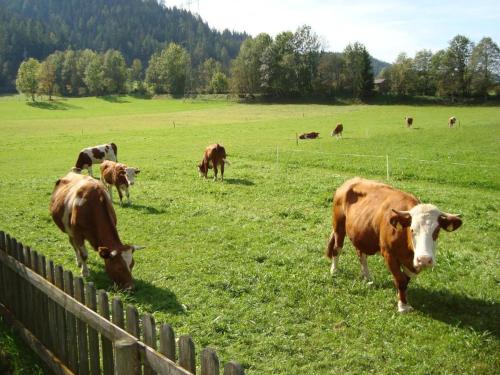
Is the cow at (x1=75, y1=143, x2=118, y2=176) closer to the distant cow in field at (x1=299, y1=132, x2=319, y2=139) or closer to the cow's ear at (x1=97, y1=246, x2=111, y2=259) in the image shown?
the cow's ear at (x1=97, y1=246, x2=111, y2=259)

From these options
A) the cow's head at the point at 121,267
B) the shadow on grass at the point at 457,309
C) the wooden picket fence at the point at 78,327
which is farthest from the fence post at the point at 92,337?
the shadow on grass at the point at 457,309

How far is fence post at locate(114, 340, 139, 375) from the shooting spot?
4051 mm

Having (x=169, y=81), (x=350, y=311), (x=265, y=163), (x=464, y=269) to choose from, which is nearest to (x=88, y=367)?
(x=350, y=311)

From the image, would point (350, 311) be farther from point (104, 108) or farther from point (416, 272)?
point (104, 108)

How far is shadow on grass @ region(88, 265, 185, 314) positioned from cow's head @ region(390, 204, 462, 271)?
4061 mm

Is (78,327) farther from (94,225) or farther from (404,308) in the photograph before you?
(404,308)

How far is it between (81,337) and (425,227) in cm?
507

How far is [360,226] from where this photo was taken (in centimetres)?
845

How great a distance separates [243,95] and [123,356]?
11158cm

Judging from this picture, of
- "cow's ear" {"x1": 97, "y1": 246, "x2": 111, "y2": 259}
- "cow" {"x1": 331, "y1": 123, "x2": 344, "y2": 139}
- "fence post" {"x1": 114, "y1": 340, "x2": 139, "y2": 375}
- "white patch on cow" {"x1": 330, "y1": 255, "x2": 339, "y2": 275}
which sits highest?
"cow" {"x1": 331, "y1": 123, "x2": 344, "y2": 139}

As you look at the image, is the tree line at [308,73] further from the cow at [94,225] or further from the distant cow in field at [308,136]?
the cow at [94,225]

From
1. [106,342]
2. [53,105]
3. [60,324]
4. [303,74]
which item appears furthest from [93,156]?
[303,74]

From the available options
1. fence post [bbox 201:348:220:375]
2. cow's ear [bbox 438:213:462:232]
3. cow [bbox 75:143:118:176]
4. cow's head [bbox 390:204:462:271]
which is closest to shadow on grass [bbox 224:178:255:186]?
cow [bbox 75:143:118:176]

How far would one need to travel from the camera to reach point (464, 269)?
31.0ft
